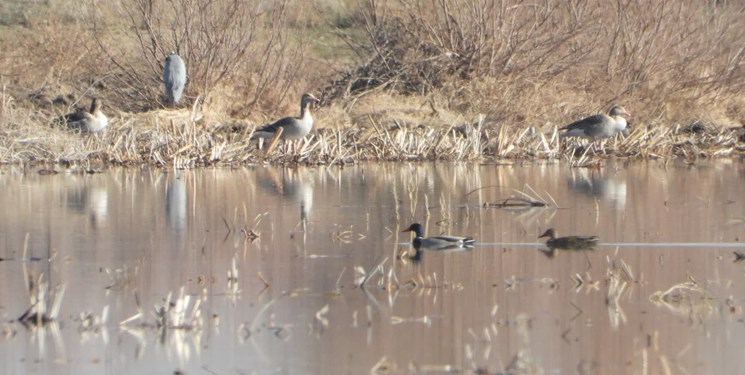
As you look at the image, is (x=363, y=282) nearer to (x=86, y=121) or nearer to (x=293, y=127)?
(x=293, y=127)

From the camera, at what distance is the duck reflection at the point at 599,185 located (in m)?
14.1

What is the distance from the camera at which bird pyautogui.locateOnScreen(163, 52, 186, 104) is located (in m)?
21.5

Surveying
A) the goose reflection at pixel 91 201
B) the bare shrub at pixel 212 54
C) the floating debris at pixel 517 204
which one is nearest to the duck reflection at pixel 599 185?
the floating debris at pixel 517 204

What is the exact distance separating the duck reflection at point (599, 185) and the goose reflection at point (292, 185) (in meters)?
3.08

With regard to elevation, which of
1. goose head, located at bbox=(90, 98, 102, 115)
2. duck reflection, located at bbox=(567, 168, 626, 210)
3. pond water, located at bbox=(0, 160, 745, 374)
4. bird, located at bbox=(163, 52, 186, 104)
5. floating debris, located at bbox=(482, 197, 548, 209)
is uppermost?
bird, located at bbox=(163, 52, 186, 104)

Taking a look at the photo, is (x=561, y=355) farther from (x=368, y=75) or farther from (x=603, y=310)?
(x=368, y=75)

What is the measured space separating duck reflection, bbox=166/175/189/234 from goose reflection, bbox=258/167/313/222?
3.29 feet

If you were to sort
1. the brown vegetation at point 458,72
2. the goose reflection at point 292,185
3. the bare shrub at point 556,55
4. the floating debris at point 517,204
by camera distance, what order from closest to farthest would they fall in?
the floating debris at point 517,204
the goose reflection at point 292,185
the brown vegetation at point 458,72
the bare shrub at point 556,55

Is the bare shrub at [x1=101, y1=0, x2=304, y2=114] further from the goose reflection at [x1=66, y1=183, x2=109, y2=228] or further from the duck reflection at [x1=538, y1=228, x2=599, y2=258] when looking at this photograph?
the duck reflection at [x1=538, y1=228, x2=599, y2=258]

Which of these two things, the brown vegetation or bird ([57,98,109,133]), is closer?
bird ([57,98,109,133])

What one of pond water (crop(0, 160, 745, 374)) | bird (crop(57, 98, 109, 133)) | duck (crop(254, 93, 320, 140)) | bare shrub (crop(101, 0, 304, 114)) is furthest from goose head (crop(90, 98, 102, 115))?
pond water (crop(0, 160, 745, 374))

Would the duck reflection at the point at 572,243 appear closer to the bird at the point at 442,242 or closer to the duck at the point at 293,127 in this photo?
the bird at the point at 442,242

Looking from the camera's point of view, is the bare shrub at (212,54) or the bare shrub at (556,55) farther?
the bare shrub at (556,55)

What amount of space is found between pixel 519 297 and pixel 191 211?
5.48 meters
